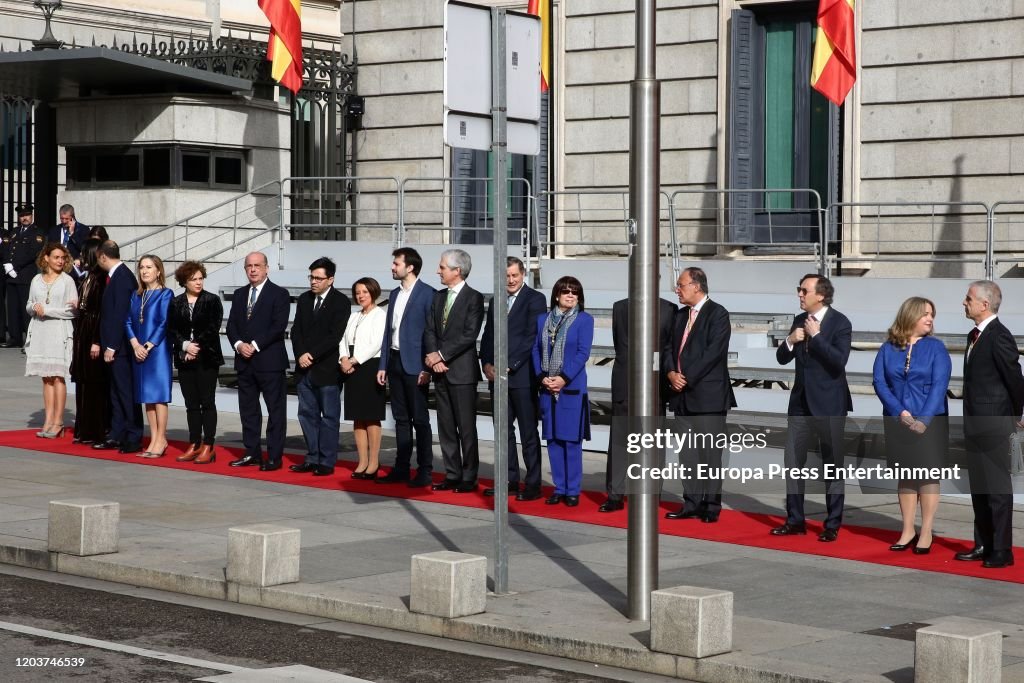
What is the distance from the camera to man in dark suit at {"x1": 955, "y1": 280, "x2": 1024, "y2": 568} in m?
10.3

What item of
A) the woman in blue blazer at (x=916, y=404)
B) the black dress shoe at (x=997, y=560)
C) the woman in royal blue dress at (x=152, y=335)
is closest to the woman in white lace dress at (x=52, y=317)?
the woman in royal blue dress at (x=152, y=335)

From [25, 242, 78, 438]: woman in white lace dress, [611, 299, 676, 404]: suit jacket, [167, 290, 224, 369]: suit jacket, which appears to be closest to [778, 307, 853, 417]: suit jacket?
[611, 299, 676, 404]: suit jacket

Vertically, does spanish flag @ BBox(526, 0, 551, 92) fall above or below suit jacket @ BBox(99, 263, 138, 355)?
above

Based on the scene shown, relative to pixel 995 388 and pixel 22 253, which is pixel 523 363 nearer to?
pixel 995 388

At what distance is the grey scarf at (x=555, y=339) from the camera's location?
1260 cm

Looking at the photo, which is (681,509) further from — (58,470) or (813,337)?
(58,470)

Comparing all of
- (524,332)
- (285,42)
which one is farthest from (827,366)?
(285,42)

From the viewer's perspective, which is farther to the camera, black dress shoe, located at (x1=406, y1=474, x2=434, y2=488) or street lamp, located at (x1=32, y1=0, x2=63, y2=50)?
street lamp, located at (x1=32, y1=0, x2=63, y2=50)

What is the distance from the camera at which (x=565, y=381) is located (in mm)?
12547

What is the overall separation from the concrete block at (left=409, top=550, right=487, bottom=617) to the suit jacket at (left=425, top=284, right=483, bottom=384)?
443 cm

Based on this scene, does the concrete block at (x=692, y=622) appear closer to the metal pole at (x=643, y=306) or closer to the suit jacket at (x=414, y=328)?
the metal pole at (x=643, y=306)

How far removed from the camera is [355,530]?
1149 centimetres

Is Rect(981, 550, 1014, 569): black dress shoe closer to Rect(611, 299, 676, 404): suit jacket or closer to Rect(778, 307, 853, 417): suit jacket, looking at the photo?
Rect(778, 307, 853, 417): suit jacket

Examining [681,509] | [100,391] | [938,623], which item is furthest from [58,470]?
[938,623]
